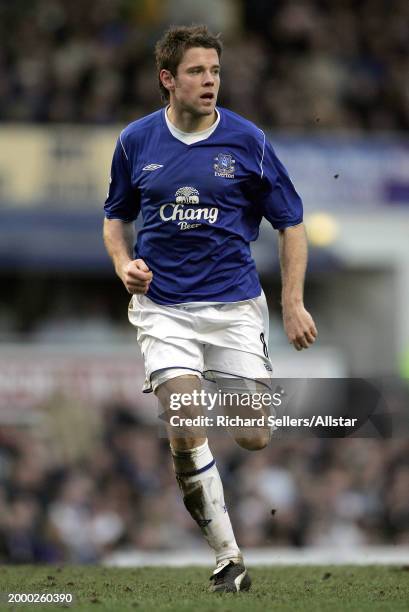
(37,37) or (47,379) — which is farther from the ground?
(37,37)

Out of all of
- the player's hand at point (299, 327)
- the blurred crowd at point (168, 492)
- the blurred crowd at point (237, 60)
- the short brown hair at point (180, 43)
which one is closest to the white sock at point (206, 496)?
the player's hand at point (299, 327)

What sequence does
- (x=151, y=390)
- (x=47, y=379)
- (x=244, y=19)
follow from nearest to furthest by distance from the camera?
(x=151, y=390) → (x=47, y=379) → (x=244, y=19)

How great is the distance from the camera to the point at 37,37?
22.1 m

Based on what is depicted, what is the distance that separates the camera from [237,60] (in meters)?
22.1

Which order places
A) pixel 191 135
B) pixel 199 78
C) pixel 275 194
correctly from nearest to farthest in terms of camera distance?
pixel 199 78 < pixel 191 135 < pixel 275 194

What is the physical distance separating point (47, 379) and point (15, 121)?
13.8ft

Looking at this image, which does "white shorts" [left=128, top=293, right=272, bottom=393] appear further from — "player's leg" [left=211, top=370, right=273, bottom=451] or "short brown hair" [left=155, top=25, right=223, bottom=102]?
"short brown hair" [left=155, top=25, right=223, bottom=102]

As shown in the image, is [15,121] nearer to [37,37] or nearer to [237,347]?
[37,37]

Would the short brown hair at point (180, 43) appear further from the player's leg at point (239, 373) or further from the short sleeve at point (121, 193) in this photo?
the player's leg at point (239, 373)

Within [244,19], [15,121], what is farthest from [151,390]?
[244,19]

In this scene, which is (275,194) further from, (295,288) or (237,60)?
(237,60)

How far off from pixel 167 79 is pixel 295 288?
3.94ft

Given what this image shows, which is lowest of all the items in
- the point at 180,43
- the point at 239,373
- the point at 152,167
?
the point at 239,373

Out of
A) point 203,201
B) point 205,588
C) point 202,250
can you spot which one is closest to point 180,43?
point 203,201
